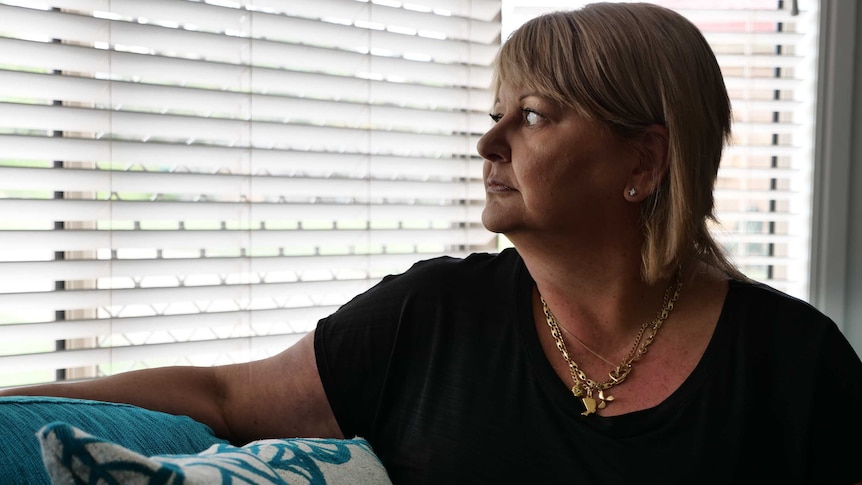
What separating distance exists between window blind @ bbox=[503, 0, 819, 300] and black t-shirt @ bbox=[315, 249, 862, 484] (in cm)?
135

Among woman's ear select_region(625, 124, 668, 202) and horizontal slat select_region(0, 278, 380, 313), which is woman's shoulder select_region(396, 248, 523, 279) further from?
horizontal slat select_region(0, 278, 380, 313)

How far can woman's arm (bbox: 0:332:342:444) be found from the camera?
118 centimetres

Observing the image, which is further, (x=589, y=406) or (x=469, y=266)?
(x=469, y=266)

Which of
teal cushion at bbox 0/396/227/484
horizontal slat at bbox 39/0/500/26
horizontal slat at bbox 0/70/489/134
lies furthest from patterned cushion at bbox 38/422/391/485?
horizontal slat at bbox 39/0/500/26

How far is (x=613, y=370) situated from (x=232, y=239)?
83cm

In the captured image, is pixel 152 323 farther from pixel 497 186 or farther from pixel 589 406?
pixel 589 406

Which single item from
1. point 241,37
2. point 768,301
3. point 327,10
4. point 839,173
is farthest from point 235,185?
point 839,173

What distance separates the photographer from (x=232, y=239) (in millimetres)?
1717

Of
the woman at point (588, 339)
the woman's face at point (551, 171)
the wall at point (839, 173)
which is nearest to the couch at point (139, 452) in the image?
the woman at point (588, 339)

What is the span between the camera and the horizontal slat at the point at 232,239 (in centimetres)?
151

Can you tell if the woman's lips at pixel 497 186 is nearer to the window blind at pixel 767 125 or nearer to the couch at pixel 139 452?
the couch at pixel 139 452

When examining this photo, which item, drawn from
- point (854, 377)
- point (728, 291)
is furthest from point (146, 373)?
point (854, 377)

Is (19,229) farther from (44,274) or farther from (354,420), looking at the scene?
(354,420)

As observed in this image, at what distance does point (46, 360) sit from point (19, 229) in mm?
247
